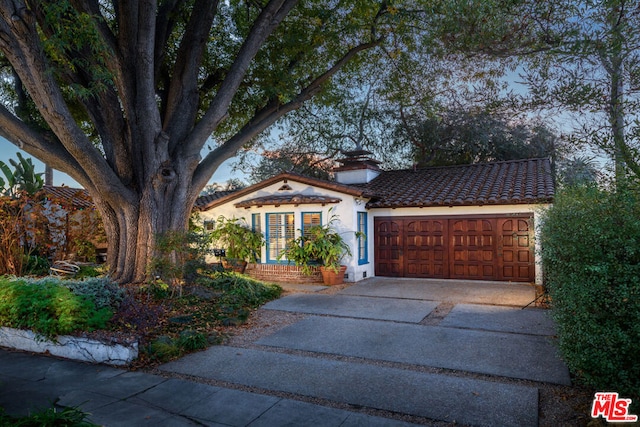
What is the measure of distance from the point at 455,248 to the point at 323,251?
13.8 ft

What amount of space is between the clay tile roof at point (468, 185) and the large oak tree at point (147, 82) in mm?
Answer: 4596

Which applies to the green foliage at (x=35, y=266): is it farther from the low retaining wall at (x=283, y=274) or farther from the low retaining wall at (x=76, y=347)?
the low retaining wall at (x=283, y=274)

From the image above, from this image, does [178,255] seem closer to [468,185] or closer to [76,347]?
[76,347]

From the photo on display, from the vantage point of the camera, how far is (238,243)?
14.0 metres

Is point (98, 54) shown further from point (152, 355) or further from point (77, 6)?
point (152, 355)

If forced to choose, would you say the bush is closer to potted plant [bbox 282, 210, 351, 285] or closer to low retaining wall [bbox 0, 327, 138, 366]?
low retaining wall [bbox 0, 327, 138, 366]

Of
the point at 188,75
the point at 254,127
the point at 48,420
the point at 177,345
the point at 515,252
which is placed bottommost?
the point at 177,345

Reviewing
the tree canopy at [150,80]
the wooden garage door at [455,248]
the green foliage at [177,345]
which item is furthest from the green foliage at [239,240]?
the green foliage at [177,345]

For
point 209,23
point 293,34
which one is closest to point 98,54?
point 209,23

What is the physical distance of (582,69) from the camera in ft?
16.6

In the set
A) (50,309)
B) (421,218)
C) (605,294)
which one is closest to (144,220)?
(50,309)

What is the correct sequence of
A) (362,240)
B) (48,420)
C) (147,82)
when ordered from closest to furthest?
(48,420) < (147,82) < (362,240)

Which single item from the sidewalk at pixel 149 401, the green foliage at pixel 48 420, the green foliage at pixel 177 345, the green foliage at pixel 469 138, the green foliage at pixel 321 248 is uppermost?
the green foliage at pixel 469 138

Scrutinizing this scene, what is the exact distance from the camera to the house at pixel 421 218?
1214 cm
